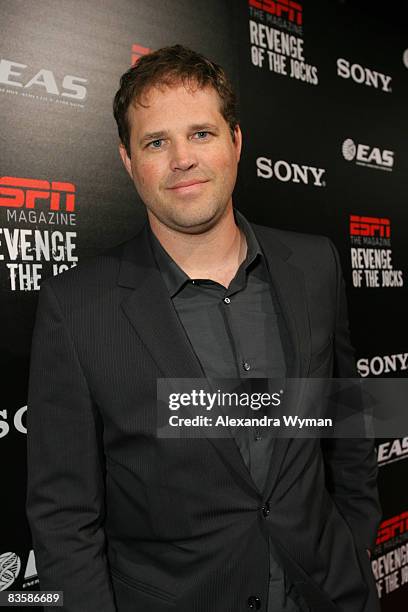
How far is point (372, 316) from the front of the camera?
110 inches

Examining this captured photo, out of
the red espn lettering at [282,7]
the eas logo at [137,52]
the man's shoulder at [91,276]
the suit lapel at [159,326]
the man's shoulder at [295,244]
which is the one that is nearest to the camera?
the suit lapel at [159,326]

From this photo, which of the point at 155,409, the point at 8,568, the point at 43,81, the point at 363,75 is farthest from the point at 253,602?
the point at 363,75

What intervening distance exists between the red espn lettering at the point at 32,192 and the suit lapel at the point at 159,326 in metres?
0.45

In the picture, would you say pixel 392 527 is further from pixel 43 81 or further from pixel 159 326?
pixel 43 81

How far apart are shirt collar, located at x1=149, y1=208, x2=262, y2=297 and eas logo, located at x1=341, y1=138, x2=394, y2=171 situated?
1.32 m

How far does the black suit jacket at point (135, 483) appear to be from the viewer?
4.41 feet

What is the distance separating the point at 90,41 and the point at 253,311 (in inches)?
43.9

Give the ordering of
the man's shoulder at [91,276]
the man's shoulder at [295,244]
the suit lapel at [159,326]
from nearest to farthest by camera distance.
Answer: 1. the suit lapel at [159,326]
2. the man's shoulder at [91,276]
3. the man's shoulder at [295,244]

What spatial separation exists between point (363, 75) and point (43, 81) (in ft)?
5.63

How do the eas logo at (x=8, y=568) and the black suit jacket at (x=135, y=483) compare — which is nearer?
the black suit jacket at (x=135, y=483)

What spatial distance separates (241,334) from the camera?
146 centimetres

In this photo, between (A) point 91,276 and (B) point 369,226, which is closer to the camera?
(A) point 91,276

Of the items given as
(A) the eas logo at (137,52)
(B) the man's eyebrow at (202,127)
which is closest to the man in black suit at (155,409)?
(B) the man's eyebrow at (202,127)

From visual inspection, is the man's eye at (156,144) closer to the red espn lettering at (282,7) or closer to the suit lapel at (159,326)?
the suit lapel at (159,326)
